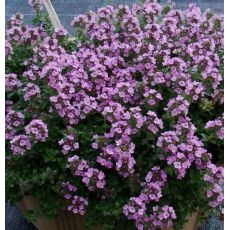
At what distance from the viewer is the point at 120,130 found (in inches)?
61.4

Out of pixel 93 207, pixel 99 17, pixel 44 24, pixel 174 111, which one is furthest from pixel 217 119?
pixel 44 24

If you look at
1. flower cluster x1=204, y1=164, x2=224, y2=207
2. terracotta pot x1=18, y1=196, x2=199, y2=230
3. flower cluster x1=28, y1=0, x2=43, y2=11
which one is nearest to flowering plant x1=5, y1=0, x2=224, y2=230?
flower cluster x1=204, y1=164, x2=224, y2=207

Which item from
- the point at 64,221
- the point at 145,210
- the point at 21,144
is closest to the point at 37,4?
the point at 21,144

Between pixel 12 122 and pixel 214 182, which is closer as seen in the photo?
pixel 214 182

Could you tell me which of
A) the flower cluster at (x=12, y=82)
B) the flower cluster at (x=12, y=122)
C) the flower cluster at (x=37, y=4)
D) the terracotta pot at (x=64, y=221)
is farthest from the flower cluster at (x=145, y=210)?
the flower cluster at (x=37, y=4)

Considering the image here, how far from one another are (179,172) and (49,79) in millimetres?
505

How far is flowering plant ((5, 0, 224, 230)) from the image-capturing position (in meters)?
1.56

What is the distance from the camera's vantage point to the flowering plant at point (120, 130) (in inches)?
61.4

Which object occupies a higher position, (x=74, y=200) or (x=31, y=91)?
(x=31, y=91)

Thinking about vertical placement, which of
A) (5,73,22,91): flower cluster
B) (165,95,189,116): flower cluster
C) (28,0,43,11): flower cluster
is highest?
(28,0,43,11): flower cluster

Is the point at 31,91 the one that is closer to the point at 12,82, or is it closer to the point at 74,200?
the point at 12,82

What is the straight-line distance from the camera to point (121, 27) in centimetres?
200

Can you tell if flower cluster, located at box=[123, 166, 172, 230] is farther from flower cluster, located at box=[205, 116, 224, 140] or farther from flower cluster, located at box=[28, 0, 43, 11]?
flower cluster, located at box=[28, 0, 43, 11]

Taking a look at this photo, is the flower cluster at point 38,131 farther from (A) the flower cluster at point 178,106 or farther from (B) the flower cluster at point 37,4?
(B) the flower cluster at point 37,4
